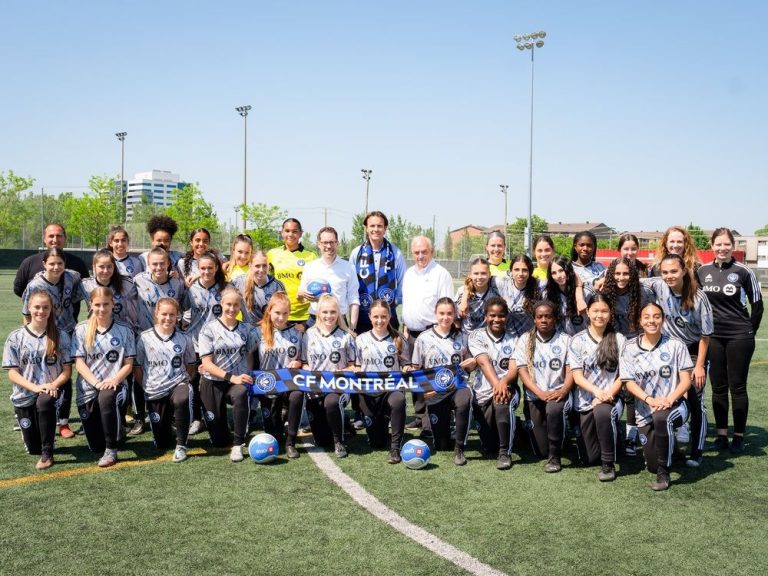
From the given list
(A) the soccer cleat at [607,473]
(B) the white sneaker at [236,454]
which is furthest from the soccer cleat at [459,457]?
(B) the white sneaker at [236,454]

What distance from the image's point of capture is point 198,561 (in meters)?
3.48

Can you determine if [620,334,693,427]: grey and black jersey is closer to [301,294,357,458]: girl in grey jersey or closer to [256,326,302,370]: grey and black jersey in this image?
[301,294,357,458]: girl in grey jersey

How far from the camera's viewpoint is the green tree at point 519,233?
55.2m

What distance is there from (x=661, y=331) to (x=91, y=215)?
43.7m

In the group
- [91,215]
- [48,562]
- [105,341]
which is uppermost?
[91,215]

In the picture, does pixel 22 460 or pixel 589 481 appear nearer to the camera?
pixel 589 481

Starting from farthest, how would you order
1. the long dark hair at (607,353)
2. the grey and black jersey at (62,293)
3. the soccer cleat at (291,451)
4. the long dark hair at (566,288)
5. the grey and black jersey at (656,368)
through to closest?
1. the grey and black jersey at (62,293)
2. the long dark hair at (566,288)
3. the soccer cleat at (291,451)
4. the long dark hair at (607,353)
5. the grey and black jersey at (656,368)

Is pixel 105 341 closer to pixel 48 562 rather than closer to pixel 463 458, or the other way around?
pixel 48 562

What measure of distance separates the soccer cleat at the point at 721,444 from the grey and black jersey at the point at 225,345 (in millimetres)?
4072

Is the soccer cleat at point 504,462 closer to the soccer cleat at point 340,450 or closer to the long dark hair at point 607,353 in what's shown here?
the long dark hair at point 607,353

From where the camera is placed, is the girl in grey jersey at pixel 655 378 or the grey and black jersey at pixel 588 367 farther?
the grey and black jersey at pixel 588 367

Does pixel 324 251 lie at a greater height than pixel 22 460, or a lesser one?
greater

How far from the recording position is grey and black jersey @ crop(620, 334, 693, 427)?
4.98 meters

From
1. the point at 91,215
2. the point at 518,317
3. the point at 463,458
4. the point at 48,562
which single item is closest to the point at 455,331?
the point at 518,317
